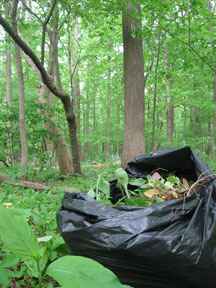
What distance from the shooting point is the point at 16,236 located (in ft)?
3.42

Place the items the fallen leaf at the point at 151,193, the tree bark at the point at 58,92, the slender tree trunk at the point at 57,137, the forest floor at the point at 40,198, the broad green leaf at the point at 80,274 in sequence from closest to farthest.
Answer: the broad green leaf at the point at 80,274, the fallen leaf at the point at 151,193, the forest floor at the point at 40,198, the tree bark at the point at 58,92, the slender tree trunk at the point at 57,137

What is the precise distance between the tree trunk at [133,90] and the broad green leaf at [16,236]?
6298 mm

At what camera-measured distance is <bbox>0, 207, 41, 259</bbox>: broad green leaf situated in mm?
1019

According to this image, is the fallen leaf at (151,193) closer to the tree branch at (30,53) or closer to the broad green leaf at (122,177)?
the broad green leaf at (122,177)

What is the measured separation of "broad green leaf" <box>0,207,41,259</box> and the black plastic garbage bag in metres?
0.62

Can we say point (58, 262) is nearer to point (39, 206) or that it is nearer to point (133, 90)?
point (39, 206)

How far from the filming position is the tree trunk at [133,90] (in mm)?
7145

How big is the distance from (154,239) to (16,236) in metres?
0.73

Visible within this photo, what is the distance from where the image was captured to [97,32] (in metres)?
9.38

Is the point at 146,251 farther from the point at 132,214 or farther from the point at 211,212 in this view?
the point at 211,212

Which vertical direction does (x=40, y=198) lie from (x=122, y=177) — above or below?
below

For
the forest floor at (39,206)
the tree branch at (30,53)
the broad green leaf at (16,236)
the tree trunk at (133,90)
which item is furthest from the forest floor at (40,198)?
the tree branch at (30,53)

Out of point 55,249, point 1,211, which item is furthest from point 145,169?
point 1,211

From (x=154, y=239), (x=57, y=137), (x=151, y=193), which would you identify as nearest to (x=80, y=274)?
(x=154, y=239)
